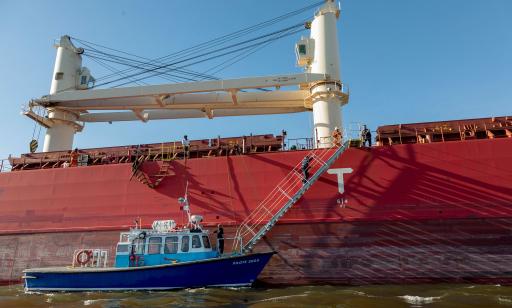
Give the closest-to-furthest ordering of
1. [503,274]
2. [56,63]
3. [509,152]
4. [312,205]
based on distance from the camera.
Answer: [503,274], [509,152], [312,205], [56,63]

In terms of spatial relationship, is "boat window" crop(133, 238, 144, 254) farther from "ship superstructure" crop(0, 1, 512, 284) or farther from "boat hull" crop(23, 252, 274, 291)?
"ship superstructure" crop(0, 1, 512, 284)

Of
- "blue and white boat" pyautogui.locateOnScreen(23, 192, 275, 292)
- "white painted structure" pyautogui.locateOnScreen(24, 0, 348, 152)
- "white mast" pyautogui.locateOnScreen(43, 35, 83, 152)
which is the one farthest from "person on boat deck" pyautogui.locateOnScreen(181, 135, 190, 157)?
"white mast" pyautogui.locateOnScreen(43, 35, 83, 152)

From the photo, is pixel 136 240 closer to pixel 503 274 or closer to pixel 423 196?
pixel 423 196

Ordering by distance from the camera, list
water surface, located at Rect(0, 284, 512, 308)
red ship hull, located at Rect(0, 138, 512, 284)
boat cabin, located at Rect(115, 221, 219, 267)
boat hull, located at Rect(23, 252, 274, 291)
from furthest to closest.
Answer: boat cabin, located at Rect(115, 221, 219, 267) < red ship hull, located at Rect(0, 138, 512, 284) < boat hull, located at Rect(23, 252, 274, 291) < water surface, located at Rect(0, 284, 512, 308)

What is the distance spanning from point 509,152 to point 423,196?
11.4ft

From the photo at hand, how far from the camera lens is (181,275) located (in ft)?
39.9

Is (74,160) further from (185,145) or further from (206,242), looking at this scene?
(206,242)

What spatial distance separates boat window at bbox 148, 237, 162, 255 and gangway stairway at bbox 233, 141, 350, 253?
2.89 metres

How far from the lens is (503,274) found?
475 inches

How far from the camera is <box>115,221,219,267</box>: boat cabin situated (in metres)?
12.9

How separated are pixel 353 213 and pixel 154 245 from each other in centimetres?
746

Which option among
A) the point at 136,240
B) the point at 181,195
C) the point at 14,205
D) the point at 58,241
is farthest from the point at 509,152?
the point at 14,205

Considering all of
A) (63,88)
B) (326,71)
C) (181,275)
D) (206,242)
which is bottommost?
(181,275)

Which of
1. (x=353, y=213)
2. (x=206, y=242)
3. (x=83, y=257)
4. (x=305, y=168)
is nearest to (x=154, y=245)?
(x=206, y=242)
